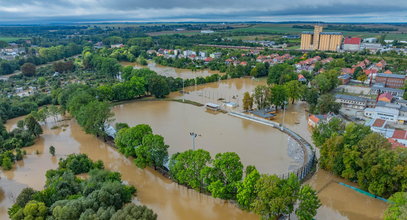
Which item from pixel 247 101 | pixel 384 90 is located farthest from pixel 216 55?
Answer: pixel 384 90

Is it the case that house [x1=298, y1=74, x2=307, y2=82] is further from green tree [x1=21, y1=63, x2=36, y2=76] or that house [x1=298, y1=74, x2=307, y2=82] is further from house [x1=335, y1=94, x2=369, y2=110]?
green tree [x1=21, y1=63, x2=36, y2=76]

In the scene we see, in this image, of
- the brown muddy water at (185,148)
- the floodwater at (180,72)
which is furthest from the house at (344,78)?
the floodwater at (180,72)

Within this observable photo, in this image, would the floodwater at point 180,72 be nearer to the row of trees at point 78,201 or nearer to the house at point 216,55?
the house at point 216,55

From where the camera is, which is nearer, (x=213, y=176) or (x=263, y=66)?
(x=213, y=176)

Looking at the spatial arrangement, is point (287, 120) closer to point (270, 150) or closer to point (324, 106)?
point (324, 106)

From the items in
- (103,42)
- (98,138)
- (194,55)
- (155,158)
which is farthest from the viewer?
(103,42)

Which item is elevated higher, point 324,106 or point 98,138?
point 324,106

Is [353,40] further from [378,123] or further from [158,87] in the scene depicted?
[158,87]

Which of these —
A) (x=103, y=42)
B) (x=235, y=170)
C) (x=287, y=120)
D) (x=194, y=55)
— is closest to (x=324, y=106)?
(x=287, y=120)
